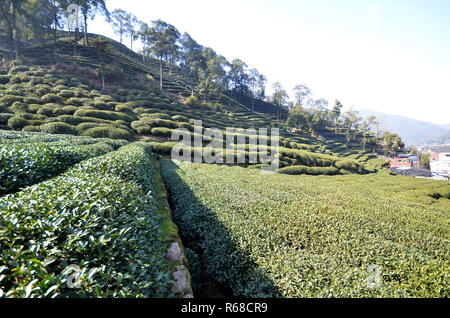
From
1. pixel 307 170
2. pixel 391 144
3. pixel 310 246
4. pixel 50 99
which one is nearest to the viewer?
pixel 310 246

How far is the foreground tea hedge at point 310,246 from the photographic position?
3.12 meters

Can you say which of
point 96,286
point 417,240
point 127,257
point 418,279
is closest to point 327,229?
point 418,279

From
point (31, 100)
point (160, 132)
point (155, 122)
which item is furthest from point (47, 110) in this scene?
point (160, 132)

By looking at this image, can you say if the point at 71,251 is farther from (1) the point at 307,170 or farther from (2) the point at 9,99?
(2) the point at 9,99

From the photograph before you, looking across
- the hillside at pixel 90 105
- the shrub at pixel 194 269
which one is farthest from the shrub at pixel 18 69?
the shrub at pixel 194 269

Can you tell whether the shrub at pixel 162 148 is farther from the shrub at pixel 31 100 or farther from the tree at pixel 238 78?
the tree at pixel 238 78

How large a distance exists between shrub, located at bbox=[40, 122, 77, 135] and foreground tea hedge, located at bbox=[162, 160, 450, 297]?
44.7 ft

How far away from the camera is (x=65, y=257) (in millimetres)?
1733

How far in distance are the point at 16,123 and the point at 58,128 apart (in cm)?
245

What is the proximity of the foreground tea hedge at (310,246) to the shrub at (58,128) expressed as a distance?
13636mm

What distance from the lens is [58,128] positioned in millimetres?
14086

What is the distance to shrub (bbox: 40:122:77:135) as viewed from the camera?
13.6 metres
